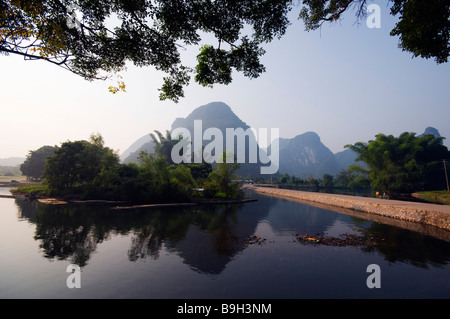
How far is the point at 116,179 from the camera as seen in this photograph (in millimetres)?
35000

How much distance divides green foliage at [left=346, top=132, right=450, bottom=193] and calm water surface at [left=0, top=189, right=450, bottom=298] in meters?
40.3

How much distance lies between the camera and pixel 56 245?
13.5 meters

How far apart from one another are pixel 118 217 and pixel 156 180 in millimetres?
11866

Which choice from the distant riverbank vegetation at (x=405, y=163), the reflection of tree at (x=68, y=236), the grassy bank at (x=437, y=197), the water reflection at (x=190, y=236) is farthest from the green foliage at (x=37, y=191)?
the grassy bank at (x=437, y=197)

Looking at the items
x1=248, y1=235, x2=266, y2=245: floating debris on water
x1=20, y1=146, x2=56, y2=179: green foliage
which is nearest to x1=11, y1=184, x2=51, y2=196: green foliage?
x1=248, y1=235, x2=266, y2=245: floating debris on water

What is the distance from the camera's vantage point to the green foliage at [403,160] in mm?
50250

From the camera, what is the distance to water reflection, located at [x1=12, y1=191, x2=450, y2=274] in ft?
40.0

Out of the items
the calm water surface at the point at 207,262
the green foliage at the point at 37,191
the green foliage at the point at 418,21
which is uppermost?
the green foliage at the point at 418,21

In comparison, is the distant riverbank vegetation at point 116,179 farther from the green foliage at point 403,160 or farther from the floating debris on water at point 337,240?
the green foliage at point 403,160

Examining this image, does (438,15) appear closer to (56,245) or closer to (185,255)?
(185,255)

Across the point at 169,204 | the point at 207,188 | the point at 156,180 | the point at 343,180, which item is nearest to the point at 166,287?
the point at 169,204

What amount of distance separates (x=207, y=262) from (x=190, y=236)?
5456 millimetres

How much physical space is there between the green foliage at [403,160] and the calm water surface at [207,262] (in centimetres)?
4026

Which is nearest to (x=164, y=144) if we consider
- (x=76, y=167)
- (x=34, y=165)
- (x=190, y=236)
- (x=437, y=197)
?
(x=76, y=167)
